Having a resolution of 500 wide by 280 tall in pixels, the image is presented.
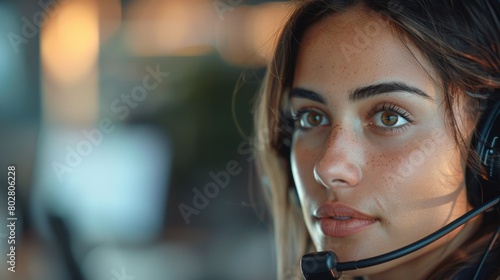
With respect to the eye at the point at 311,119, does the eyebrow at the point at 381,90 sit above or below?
below

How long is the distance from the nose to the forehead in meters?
0.07

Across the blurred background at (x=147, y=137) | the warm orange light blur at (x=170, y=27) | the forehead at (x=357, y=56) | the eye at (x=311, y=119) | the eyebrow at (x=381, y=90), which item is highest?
the warm orange light blur at (x=170, y=27)

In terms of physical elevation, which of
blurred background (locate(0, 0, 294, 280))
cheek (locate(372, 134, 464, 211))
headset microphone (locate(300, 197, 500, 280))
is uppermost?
blurred background (locate(0, 0, 294, 280))

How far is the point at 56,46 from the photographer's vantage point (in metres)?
2.45

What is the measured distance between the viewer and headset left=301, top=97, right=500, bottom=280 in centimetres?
93

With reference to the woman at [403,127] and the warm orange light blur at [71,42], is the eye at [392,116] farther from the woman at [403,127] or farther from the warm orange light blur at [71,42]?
the warm orange light blur at [71,42]

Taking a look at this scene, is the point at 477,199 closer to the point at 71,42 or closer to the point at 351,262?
the point at 351,262

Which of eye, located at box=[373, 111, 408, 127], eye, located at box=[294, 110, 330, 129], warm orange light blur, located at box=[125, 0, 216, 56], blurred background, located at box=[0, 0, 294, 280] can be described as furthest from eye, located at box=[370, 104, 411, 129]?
warm orange light blur, located at box=[125, 0, 216, 56]

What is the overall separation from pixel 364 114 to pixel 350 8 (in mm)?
172

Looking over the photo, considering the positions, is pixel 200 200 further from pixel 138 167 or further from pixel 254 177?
pixel 254 177

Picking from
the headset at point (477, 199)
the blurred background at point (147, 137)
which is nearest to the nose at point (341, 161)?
the headset at point (477, 199)

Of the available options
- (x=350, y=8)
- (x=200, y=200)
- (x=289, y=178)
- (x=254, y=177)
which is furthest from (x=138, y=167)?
(x=350, y=8)

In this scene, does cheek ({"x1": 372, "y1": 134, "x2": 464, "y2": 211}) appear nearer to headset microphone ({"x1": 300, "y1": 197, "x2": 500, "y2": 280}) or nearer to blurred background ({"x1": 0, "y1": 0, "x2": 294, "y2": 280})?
headset microphone ({"x1": 300, "y1": 197, "x2": 500, "y2": 280})

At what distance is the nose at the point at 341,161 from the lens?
0.99 meters
